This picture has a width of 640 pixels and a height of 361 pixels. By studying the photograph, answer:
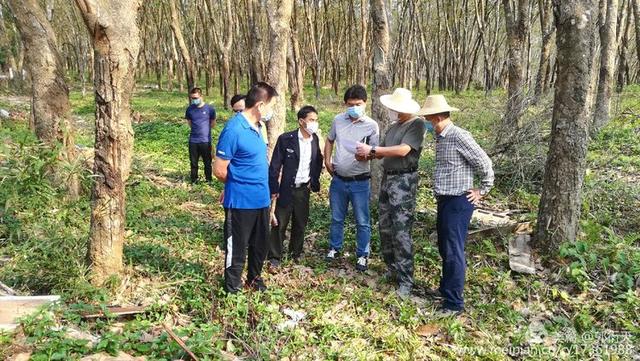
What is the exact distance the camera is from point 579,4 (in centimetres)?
448

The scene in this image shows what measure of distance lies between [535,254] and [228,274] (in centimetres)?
323

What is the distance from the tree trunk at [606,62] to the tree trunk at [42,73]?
9636 millimetres

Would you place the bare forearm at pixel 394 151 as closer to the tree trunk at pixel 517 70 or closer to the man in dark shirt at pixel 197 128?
the tree trunk at pixel 517 70

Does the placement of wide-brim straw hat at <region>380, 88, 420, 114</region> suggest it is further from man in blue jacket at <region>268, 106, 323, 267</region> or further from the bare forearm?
man in blue jacket at <region>268, 106, 323, 267</region>

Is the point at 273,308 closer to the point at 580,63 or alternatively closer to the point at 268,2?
the point at 580,63

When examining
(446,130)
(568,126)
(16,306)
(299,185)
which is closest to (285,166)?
(299,185)

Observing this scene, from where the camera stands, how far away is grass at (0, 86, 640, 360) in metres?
3.60

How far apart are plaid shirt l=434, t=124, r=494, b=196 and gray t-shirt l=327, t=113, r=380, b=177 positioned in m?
0.94

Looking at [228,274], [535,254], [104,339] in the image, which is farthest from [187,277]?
[535,254]

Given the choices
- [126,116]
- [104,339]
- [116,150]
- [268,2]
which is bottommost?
[104,339]

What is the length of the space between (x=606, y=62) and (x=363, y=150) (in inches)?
311

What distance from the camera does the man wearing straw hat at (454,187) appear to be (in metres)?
4.18

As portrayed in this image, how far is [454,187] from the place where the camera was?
4180mm

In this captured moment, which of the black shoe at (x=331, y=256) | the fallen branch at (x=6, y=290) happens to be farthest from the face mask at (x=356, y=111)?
the fallen branch at (x=6, y=290)
